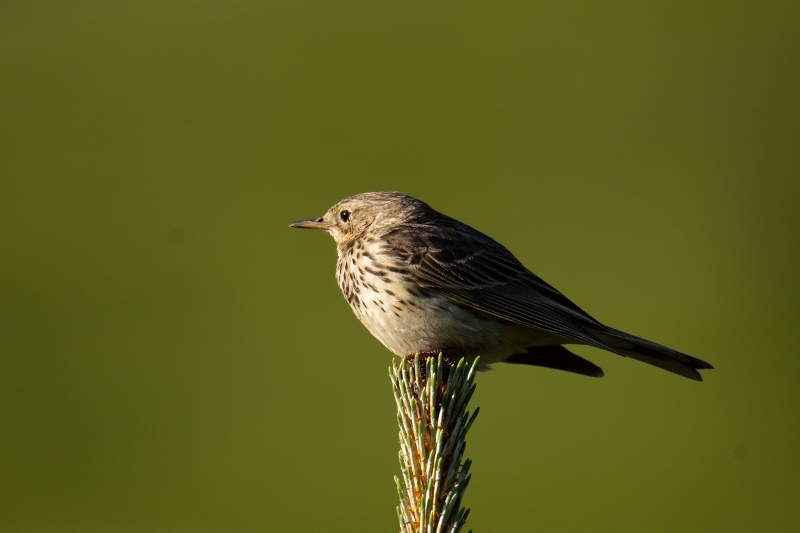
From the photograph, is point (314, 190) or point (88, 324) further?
point (314, 190)

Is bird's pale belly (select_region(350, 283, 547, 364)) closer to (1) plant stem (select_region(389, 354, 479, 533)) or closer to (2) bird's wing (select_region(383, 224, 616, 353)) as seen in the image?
(2) bird's wing (select_region(383, 224, 616, 353))

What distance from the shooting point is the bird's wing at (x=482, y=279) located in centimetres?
662

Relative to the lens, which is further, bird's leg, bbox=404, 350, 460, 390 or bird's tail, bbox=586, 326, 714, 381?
bird's tail, bbox=586, 326, 714, 381

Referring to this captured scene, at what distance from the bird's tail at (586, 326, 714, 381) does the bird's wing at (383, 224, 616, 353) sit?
0.45 feet

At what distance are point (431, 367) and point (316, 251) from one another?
19413 millimetres

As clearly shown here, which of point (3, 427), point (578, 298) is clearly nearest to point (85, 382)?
point (3, 427)

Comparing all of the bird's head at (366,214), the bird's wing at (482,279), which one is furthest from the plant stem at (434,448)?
the bird's head at (366,214)

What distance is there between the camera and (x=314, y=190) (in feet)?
81.9

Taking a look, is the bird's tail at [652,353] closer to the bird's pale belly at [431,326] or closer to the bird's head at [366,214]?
the bird's pale belly at [431,326]

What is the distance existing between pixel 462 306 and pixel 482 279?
384mm

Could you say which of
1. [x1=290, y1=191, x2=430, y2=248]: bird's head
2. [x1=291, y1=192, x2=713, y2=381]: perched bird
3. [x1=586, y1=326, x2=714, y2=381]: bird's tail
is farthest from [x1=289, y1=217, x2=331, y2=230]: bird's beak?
[x1=586, y1=326, x2=714, y2=381]: bird's tail

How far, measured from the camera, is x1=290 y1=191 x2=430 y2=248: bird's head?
7.55m

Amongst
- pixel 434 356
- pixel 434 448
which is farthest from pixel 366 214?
pixel 434 448

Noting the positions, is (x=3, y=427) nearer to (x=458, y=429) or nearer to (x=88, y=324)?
(x=88, y=324)
